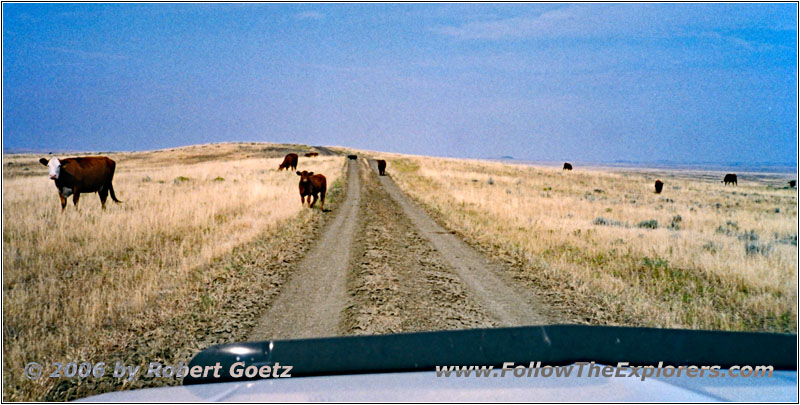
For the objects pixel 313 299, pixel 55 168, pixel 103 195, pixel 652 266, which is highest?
pixel 55 168

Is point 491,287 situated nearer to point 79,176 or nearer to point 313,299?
point 313,299

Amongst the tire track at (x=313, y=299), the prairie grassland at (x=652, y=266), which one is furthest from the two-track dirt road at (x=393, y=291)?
the prairie grassland at (x=652, y=266)

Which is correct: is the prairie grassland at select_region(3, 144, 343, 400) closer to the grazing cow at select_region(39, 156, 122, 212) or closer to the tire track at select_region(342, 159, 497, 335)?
the grazing cow at select_region(39, 156, 122, 212)

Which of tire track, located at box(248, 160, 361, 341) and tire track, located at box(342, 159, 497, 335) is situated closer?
tire track, located at box(248, 160, 361, 341)

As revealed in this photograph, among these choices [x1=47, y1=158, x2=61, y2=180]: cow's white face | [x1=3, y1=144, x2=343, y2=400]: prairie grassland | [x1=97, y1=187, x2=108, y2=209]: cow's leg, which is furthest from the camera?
[x1=97, y1=187, x2=108, y2=209]: cow's leg

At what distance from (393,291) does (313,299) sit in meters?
1.23

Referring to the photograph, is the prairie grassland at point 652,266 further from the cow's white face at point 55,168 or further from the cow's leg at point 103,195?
the cow's white face at point 55,168

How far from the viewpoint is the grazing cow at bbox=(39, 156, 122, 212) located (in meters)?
14.4

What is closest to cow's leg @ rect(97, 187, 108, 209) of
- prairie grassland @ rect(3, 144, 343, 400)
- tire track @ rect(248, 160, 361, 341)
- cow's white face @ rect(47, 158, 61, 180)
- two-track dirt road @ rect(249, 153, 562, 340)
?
prairie grassland @ rect(3, 144, 343, 400)

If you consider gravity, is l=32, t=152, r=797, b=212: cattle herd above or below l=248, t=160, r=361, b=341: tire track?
above

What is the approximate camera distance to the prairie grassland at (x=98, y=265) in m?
5.20

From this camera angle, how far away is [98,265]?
27.9 ft

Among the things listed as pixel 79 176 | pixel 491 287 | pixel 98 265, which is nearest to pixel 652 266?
pixel 491 287

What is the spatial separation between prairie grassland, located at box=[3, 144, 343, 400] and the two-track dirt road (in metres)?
1.55
